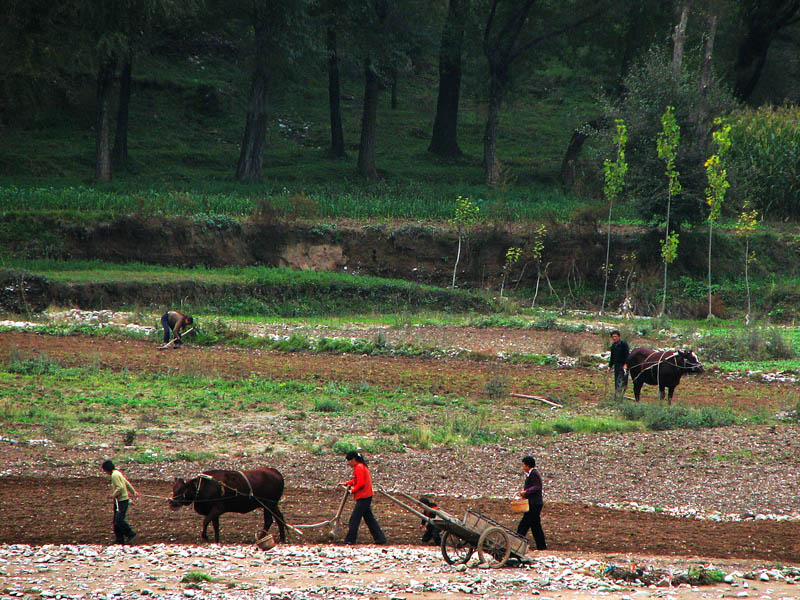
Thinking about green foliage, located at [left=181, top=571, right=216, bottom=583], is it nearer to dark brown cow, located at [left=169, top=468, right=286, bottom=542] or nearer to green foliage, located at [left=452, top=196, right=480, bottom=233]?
dark brown cow, located at [left=169, top=468, right=286, bottom=542]

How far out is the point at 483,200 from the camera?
46656 millimetres

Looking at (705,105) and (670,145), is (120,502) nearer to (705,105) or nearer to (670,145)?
(670,145)

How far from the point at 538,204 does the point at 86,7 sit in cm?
3193

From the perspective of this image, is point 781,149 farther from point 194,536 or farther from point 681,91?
point 194,536

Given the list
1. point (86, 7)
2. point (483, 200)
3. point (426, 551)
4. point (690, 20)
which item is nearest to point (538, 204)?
point (483, 200)

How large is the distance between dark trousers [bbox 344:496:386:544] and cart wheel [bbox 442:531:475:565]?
0.95 metres

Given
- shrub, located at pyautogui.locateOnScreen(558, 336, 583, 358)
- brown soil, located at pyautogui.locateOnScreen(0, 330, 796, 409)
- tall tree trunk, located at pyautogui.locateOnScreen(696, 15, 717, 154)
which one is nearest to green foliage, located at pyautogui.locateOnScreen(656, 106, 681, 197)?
tall tree trunk, located at pyautogui.locateOnScreen(696, 15, 717, 154)

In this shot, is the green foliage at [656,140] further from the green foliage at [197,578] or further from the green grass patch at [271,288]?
the green foliage at [197,578]

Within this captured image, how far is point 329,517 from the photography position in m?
13.6

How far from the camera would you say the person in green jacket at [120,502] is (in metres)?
12.1

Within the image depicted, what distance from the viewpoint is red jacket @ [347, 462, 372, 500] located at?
11953 mm

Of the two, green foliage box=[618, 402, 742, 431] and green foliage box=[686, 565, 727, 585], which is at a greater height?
green foliage box=[618, 402, 742, 431]

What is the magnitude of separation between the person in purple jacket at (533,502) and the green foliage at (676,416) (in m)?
8.16

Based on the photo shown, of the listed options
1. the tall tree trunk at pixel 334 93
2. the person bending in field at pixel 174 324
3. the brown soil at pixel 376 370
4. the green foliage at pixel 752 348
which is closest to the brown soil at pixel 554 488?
the brown soil at pixel 376 370
